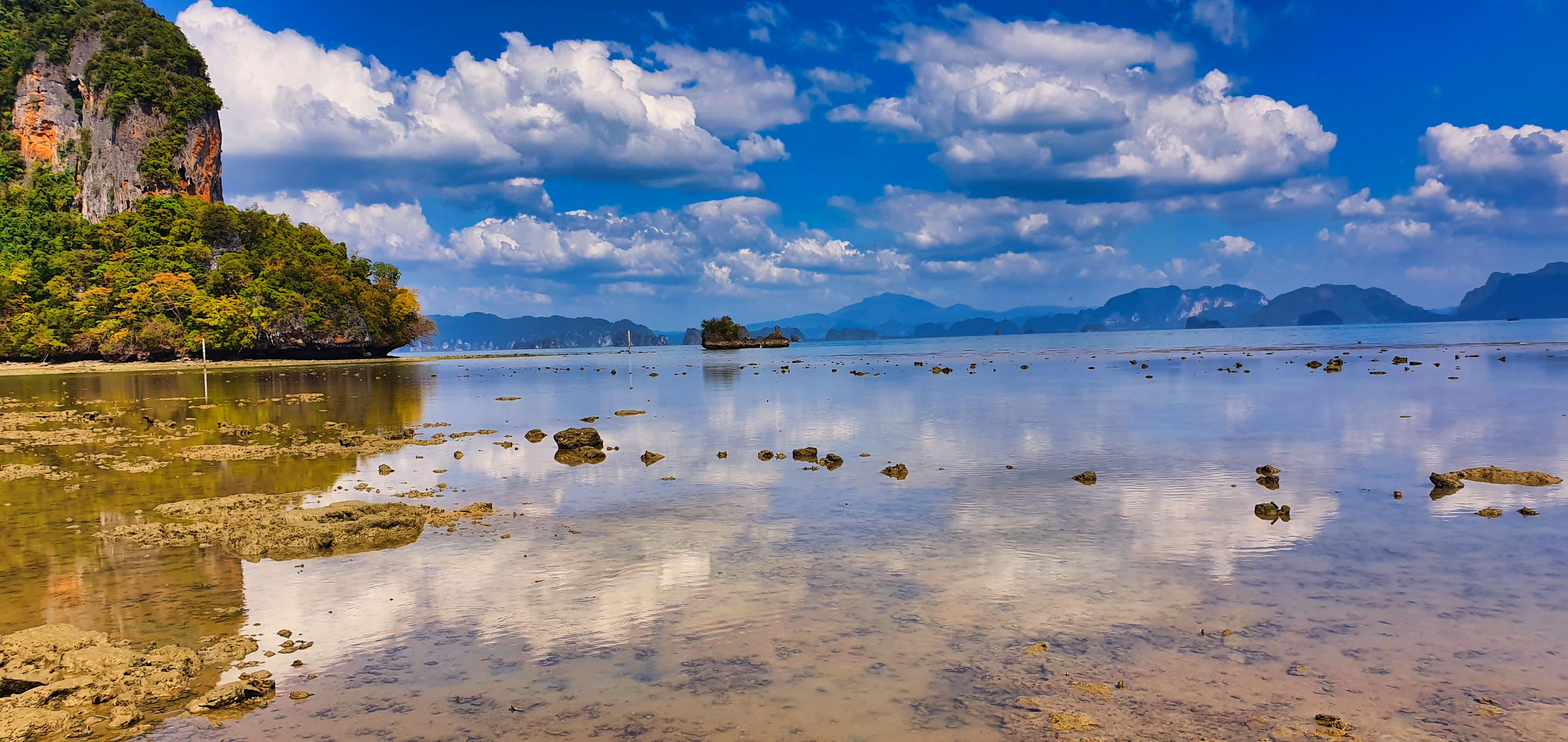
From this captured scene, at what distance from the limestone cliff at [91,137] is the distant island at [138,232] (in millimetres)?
225

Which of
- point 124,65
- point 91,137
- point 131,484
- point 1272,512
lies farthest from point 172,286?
point 1272,512

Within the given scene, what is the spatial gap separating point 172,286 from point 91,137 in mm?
53720

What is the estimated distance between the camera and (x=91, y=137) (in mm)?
127875

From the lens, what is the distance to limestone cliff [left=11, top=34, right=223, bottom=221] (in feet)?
413

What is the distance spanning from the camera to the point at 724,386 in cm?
5275

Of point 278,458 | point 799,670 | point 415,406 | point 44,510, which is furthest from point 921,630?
point 415,406

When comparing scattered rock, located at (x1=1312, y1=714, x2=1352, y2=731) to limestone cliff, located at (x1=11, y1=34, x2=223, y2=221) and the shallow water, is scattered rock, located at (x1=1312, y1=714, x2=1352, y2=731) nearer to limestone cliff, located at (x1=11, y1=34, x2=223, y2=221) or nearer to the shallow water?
the shallow water

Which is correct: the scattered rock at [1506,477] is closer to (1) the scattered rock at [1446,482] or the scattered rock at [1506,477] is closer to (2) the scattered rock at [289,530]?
(1) the scattered rock at [1446,482]

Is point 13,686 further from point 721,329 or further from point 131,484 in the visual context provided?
point 721,329

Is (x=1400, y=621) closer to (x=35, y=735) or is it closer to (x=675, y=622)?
(x=675, y=622)

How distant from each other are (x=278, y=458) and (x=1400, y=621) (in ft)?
76.1

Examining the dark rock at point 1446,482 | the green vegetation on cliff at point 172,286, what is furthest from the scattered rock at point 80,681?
the green vegetation on cliff at point 172,286

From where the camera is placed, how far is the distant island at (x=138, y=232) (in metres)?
98.1

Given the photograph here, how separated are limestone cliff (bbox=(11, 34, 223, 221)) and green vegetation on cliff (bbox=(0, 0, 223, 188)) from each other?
2.37 feet
